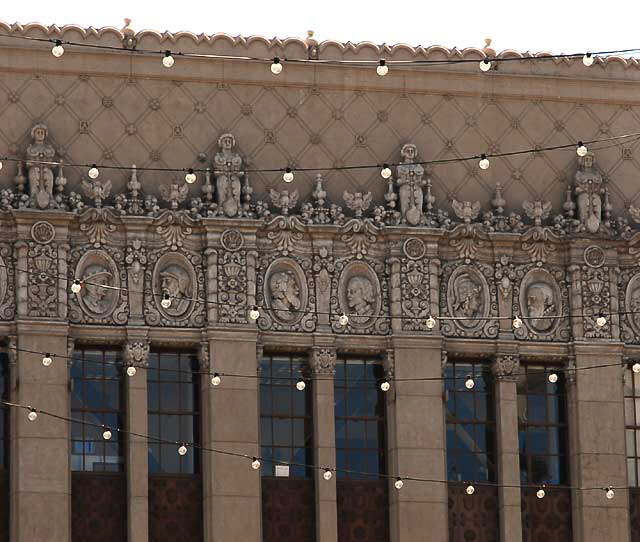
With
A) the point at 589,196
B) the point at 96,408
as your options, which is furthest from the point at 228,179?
the point at 589,196

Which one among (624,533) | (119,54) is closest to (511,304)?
(624,533)

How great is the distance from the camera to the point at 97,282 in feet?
129

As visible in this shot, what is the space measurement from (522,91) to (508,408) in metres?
5.25

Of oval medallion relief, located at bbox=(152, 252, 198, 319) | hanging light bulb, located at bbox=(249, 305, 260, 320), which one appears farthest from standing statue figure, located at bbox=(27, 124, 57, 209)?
hanging light bulb, located at bbox=(249, 305, 260, 320)

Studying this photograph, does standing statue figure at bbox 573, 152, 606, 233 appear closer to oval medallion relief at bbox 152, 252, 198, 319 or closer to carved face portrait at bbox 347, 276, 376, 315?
carved face portrait at bbox 347, 276, 376, 315

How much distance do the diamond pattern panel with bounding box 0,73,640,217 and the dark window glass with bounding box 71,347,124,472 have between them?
2.72 m

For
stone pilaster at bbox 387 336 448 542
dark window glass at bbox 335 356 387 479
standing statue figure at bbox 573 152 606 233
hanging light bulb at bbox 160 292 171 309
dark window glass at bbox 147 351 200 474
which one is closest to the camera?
hanging light bulb at bbox 160 292 171 309

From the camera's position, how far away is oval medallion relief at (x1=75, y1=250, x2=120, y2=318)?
39312 mm

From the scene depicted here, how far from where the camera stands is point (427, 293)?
1596 inches

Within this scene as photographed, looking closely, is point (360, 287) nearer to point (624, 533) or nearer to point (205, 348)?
point (205, 348)

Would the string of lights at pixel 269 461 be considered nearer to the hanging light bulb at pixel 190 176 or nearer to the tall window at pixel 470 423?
the tall window at pixel 470 423

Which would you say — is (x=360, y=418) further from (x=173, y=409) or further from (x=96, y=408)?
(x=96, y=408)

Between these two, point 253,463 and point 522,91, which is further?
point 522,91

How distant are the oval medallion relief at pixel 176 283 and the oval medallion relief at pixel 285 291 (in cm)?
122
